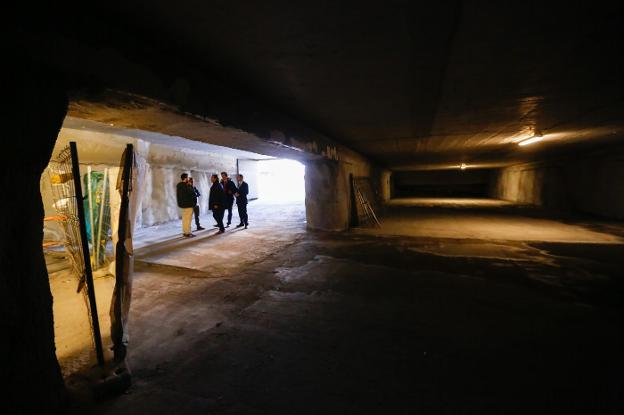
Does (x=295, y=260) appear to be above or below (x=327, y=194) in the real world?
below

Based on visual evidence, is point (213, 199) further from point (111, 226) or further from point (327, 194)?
point (327, 194)

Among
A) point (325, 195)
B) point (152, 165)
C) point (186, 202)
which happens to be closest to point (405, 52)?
point (325, 195)

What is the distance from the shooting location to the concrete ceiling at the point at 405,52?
196 cm

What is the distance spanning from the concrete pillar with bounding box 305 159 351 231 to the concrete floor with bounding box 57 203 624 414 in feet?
9.20

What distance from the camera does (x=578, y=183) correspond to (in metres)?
10.9

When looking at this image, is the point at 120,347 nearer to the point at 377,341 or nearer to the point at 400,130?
the point at 377,341

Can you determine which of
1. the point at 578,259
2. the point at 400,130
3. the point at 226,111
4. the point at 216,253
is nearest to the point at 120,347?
the point at 226,111

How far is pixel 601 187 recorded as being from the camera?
9.62 m

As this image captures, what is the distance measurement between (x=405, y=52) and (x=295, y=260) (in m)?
3.80

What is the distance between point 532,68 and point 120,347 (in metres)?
4.98

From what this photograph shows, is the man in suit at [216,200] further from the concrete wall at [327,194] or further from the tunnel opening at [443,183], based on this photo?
the tunnel opening at [443,183]

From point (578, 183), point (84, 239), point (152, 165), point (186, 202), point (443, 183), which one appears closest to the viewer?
point (84, 239)

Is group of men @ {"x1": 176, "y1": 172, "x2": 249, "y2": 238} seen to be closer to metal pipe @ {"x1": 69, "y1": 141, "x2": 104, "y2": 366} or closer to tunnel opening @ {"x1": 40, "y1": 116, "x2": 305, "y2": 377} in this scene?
tunnel opening @ {"x1": 40, "y1": 116, "x2": 305, "y2": 377}

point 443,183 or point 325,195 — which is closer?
point 325,195
